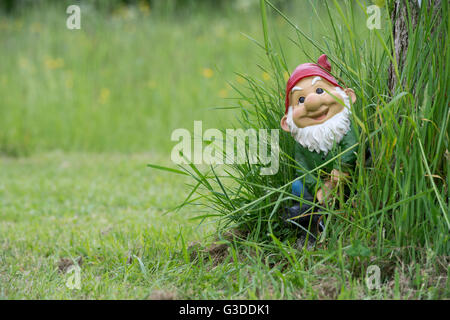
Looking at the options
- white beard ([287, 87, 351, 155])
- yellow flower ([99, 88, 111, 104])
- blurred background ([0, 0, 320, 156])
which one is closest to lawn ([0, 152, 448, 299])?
white beard ([287, 87, 351, 155])

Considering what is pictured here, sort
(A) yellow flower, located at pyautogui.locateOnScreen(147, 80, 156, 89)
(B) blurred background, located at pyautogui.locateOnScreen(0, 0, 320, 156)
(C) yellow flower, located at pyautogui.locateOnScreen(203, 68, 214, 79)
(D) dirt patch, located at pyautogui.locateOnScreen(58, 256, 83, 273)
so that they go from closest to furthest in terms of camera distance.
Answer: (D) dirt patch, located at pyautogui.locateOnScreen(58, 256, 83, 273) < (B) blurred background, located at pyautogui.locateOnScreen(0, 0, 320, 156) < (C) yellow flower, located at pyautogui.locateOnScreen(203, 68, 214, 79) < (A) yellow flower, located at pyautogui.locateOnScreen(147, 80, 156, 89)

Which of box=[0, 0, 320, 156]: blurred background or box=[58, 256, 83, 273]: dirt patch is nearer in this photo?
box=[58, 256, 83, 273]: dirt patch

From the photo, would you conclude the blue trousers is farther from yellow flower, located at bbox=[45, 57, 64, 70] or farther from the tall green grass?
yellow flower, located at bbox=[45, 57, 64, 70]

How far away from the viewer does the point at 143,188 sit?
14.4 ft

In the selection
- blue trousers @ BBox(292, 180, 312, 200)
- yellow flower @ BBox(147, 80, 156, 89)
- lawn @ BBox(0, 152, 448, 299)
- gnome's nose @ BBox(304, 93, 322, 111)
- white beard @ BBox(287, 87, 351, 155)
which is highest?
yellow flower @ BBox(147, 80, 156, 89)

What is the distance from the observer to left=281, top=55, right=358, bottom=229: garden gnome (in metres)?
2.16

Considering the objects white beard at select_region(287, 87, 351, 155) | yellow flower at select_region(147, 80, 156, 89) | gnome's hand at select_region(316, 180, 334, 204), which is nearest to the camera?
gnome's hand at select_region(316, 180, 334, 204)

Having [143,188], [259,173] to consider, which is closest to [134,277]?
[259,173]

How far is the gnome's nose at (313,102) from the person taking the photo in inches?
85.7

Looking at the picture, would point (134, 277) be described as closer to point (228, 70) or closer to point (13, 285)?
point (13, 285)

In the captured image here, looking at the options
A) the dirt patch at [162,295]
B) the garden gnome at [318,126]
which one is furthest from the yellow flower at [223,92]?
the dirt patch at [162,295]

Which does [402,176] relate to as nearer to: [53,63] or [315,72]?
[315,72]

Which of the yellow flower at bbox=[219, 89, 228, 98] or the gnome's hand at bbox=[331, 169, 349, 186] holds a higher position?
the yellow flower at bbox=[219, 89, 228, 98]
